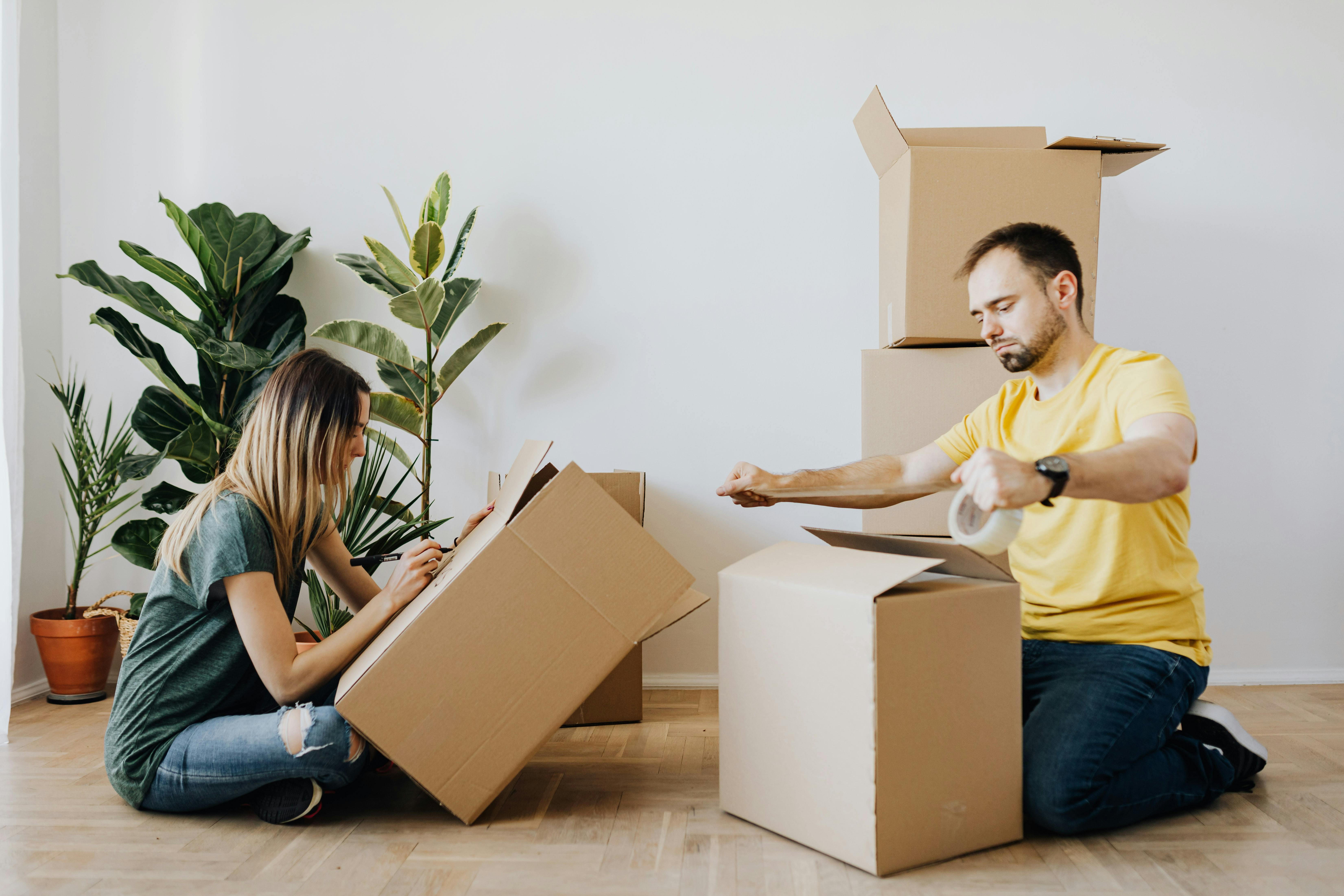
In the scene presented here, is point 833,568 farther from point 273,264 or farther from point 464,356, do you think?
point 273,264

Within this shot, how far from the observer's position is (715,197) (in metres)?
2.40

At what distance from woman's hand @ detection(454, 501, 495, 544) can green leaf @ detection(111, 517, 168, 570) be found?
3.51 feet

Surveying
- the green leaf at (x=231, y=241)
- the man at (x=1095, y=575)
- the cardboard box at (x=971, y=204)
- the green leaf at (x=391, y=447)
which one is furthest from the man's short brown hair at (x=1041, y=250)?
the green leaf at (x=231, y=241)

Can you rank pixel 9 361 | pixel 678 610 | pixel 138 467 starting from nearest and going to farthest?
1. pixel 678 610
2. pixel 9 361
3. pixel 138 467

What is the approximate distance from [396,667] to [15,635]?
4.77 feet

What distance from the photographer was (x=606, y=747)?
1849 mm

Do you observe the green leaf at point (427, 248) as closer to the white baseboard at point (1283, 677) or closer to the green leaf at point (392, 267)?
the green leaf at point (392, 267)

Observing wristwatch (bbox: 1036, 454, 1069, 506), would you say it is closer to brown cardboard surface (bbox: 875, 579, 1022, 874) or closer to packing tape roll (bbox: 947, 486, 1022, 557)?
packing tape roll (bbox: 947, 486, 1022, 557)

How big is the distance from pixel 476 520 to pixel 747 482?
0.52 m

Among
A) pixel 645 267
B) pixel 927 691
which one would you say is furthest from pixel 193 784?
pixel 645 267

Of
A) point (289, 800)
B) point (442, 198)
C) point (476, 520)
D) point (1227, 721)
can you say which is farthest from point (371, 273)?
point (1227, 721)

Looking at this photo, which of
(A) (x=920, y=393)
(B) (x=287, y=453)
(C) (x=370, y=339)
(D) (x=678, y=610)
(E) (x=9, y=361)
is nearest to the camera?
(B) (x=287, y=453)

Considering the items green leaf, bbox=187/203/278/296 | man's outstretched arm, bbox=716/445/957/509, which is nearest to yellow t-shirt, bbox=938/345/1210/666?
man's outstretched arm, bbox=716/445/957/509

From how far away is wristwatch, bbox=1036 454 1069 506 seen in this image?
106cm
